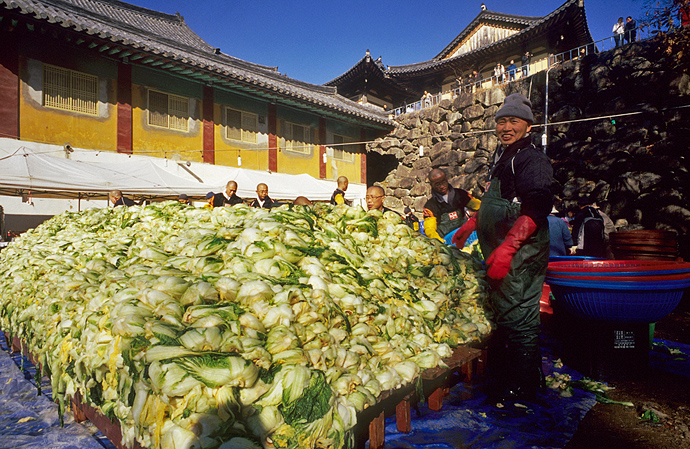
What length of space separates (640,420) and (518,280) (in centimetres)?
149

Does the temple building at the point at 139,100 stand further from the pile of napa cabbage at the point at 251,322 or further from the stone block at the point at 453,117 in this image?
the pile of napa cabbage at the point at 251,322

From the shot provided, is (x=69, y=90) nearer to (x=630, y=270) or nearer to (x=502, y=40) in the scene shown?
(x=630, y=270)

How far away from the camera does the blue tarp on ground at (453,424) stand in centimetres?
264

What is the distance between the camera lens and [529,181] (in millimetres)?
2957

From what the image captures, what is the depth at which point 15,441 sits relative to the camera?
9.03ft

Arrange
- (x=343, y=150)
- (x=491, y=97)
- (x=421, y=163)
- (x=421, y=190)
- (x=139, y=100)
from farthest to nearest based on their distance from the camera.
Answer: (x=421, y=163) → (x=421, y=190) → (x=343, y=150) → (x=491, y=97) → (x=139, y=100)

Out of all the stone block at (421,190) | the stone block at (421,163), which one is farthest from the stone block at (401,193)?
the stone block at (421,163)

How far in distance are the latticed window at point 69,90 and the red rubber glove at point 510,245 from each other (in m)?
14.0

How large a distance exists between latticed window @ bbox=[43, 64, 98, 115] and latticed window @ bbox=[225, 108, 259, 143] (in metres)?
5.03

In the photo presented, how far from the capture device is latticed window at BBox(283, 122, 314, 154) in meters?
18.0

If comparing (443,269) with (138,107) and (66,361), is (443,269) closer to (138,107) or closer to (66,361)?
(66,361)

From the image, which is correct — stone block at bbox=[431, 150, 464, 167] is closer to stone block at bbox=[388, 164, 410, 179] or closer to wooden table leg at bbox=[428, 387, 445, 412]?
stone block at bbox=[388, 164, 410, 179]

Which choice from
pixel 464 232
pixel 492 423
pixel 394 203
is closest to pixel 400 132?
pixel 394 203

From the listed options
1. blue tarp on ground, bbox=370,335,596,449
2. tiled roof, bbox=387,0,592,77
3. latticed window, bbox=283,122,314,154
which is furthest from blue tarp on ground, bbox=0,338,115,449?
tiled roof, bbox=387,0,592,77
